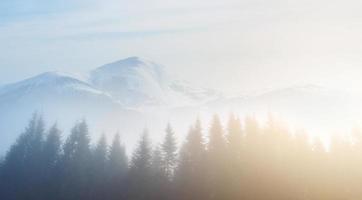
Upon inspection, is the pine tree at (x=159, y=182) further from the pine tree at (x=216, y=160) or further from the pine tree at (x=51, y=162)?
the pine tree at (x=51, y=162)

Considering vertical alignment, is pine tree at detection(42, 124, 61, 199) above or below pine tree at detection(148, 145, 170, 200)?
above

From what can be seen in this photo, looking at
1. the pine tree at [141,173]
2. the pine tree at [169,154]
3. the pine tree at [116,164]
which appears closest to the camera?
the pine tree at [141,173]

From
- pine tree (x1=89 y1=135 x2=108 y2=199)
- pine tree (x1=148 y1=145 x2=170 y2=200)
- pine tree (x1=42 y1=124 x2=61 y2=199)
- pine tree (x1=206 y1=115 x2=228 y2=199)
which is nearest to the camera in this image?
pine tree (x1=206 y1=115 x2=228 y2=199)

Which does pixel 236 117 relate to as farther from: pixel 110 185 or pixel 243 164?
pixel 110 185

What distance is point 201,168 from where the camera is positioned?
57062 millimetres

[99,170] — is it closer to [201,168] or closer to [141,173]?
[141,173]

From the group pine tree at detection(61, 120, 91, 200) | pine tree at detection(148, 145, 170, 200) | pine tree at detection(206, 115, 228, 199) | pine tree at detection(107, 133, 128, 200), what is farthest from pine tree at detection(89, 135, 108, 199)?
pine tree at detection(206, 115, 228, 199)

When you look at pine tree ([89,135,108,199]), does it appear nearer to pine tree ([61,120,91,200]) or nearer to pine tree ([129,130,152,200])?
pine tree ([61,120,91,200])

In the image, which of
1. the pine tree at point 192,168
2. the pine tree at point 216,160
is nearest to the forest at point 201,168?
the pine tree at point 216,160

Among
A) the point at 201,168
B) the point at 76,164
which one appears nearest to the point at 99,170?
the point at 76,164

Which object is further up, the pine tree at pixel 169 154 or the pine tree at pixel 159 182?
the pine tree at pixel 169 154

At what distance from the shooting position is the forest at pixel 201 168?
5525cm

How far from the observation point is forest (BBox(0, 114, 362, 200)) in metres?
55.2

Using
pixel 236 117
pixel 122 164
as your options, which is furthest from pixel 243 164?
pixel 122 164
